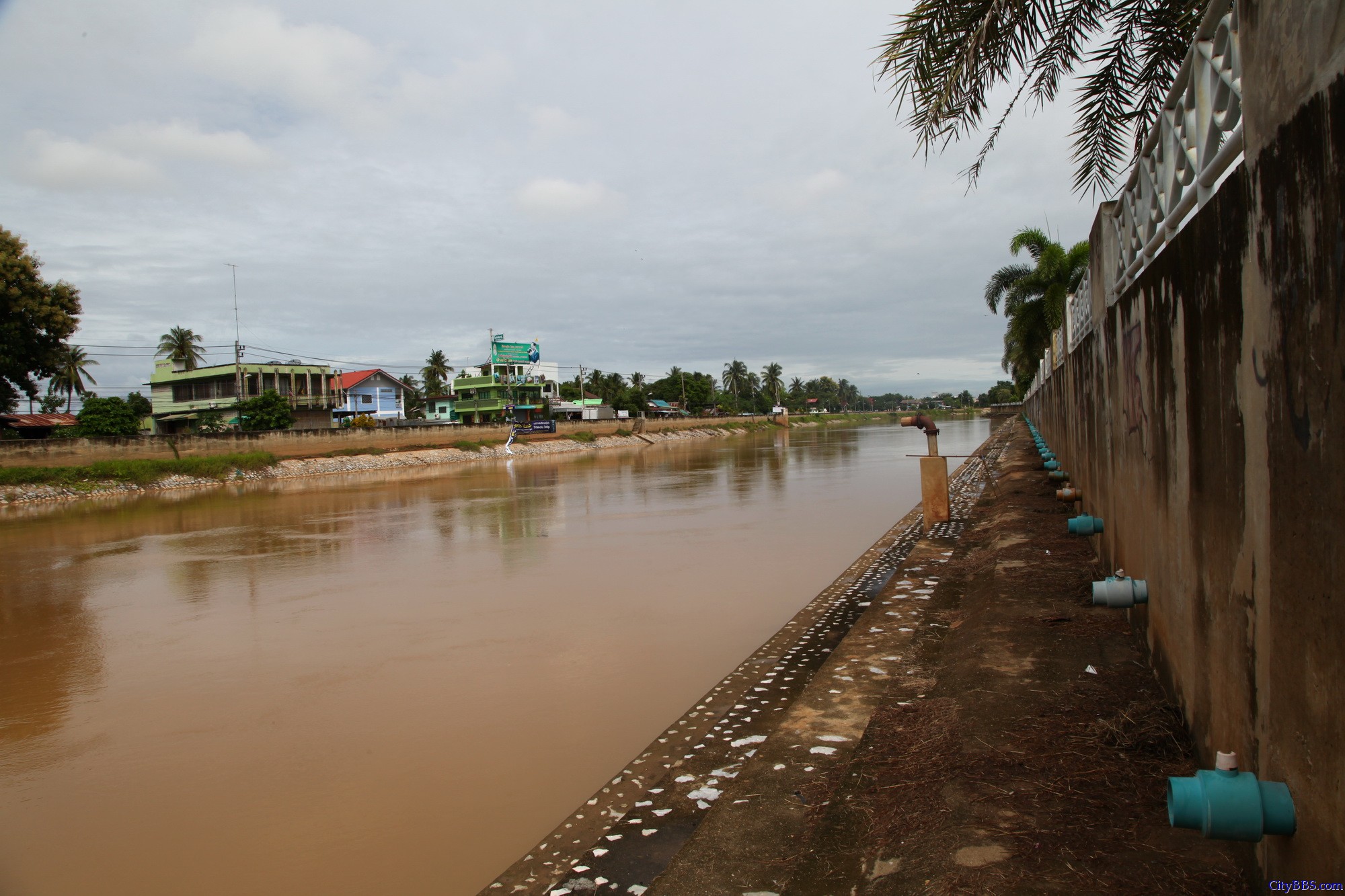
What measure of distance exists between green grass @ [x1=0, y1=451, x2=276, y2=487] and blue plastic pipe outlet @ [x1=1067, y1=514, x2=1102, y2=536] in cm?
3705

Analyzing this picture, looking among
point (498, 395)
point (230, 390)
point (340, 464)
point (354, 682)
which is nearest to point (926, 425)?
point (354, 682)

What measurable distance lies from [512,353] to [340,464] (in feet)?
117

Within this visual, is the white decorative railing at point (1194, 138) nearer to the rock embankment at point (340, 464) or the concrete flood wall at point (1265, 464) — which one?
the concrete flood wall at point (1265, 464)

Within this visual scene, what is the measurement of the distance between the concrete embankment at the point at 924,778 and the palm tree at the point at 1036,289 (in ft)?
74.1

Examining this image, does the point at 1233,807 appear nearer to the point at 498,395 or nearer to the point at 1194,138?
the point at 1194,138

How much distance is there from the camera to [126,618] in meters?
10.9

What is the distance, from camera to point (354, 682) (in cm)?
771

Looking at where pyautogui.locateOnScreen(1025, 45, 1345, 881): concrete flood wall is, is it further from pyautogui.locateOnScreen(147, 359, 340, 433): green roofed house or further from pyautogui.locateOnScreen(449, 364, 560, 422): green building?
pyautogui.locateOnScreen(449, 364, 560, 422): green building

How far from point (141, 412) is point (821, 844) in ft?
250

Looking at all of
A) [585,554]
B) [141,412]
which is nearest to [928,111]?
[585,554]

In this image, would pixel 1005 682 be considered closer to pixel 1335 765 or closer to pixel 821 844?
pixel 821 844

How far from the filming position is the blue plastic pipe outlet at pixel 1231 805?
7.01 ft

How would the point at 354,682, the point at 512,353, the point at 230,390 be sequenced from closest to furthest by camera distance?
the point at 354,682 < the point at 230,390 < the point at 512,353

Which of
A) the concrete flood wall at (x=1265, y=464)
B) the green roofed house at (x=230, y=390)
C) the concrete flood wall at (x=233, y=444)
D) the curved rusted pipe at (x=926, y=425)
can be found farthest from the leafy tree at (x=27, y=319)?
the concrete flood wall at (x=1265, y=464)
